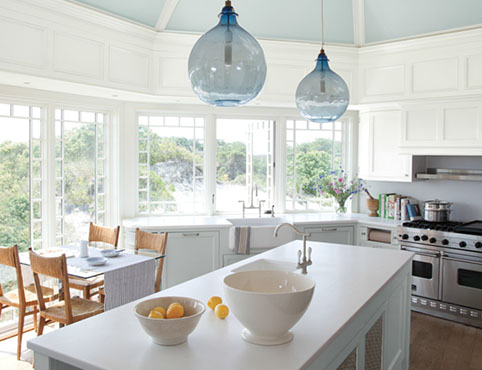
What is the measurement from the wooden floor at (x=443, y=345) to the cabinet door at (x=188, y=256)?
200 cm

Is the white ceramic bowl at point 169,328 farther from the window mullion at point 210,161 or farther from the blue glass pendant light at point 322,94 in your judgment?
the window mullion at point 210,161

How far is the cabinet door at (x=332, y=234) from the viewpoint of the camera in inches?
186

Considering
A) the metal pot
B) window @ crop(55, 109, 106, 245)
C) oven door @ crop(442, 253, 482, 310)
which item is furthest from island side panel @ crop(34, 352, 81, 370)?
the metal pot

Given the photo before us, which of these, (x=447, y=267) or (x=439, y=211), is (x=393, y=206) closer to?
(x=439, y=211)

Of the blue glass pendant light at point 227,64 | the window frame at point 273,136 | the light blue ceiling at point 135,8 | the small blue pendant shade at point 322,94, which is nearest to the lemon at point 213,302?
the blue glass pendant light at point 227,64

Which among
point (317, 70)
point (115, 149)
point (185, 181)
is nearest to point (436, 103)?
point (317, 70)

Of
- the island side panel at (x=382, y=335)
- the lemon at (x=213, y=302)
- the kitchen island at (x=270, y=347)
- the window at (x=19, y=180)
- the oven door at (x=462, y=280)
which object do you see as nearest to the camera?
the kitchen island at (x=270, y=347)

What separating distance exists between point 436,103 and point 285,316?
12.0 ft

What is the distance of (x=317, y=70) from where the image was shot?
2555 mm

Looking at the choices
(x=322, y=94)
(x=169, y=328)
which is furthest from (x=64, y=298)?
(x=322, y=94)

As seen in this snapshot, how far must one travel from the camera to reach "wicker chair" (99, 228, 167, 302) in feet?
12.3

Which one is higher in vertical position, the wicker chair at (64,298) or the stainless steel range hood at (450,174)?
the stainless steel range hood at (450,174)

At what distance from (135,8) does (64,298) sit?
104 inches

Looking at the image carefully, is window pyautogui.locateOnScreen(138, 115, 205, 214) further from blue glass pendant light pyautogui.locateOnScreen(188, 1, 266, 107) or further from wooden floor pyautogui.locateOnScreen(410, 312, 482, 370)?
blue glass pendant light pyautogui.locateOnScreen(188, 1, 266, 107)
